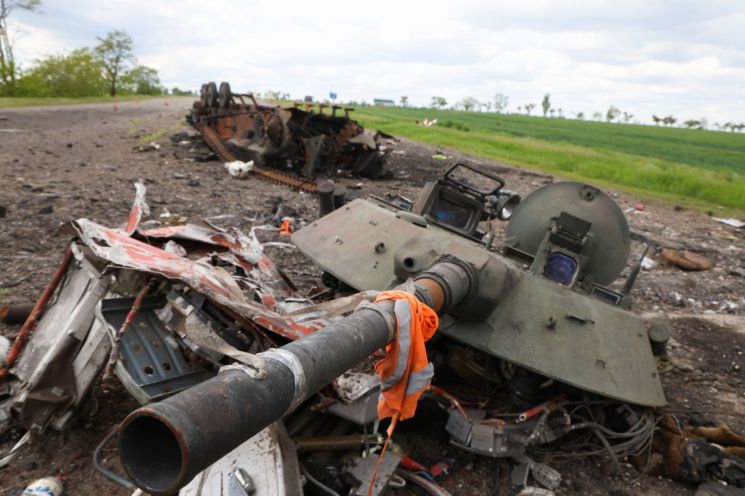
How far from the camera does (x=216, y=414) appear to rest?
128cm

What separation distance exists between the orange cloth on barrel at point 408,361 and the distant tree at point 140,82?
63239 millimetres

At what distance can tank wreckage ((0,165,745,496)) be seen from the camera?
9.21 feet

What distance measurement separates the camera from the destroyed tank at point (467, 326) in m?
1.32

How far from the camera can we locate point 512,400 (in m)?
4.13

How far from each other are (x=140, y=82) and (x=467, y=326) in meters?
68.3

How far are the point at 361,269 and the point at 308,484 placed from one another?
1899mm

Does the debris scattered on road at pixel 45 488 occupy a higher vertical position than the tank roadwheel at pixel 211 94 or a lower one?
lower

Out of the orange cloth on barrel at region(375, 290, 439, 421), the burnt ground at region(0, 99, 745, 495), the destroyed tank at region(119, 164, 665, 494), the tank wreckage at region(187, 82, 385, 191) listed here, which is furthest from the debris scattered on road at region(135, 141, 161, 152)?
the orange cloth on barrel at region(375, 290, 439, 421)

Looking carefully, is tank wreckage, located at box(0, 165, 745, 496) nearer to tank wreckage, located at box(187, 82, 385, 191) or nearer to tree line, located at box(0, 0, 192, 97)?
tank wreckage, located at box(187, 82, 385, 191)

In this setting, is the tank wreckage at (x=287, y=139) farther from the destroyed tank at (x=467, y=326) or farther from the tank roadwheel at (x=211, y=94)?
the destroyed tank at (x=467, y=326)

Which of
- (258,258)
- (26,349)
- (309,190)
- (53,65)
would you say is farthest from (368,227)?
(53,65)

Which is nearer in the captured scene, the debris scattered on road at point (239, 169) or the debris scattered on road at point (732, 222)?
the debris scattered on road at point (239, 169)

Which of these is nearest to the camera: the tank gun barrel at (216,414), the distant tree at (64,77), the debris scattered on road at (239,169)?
the tank gun barrel at (216,414)

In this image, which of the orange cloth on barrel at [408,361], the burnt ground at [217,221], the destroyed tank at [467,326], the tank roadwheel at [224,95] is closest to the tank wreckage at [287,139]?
the tank roadwheel at [224,95]
